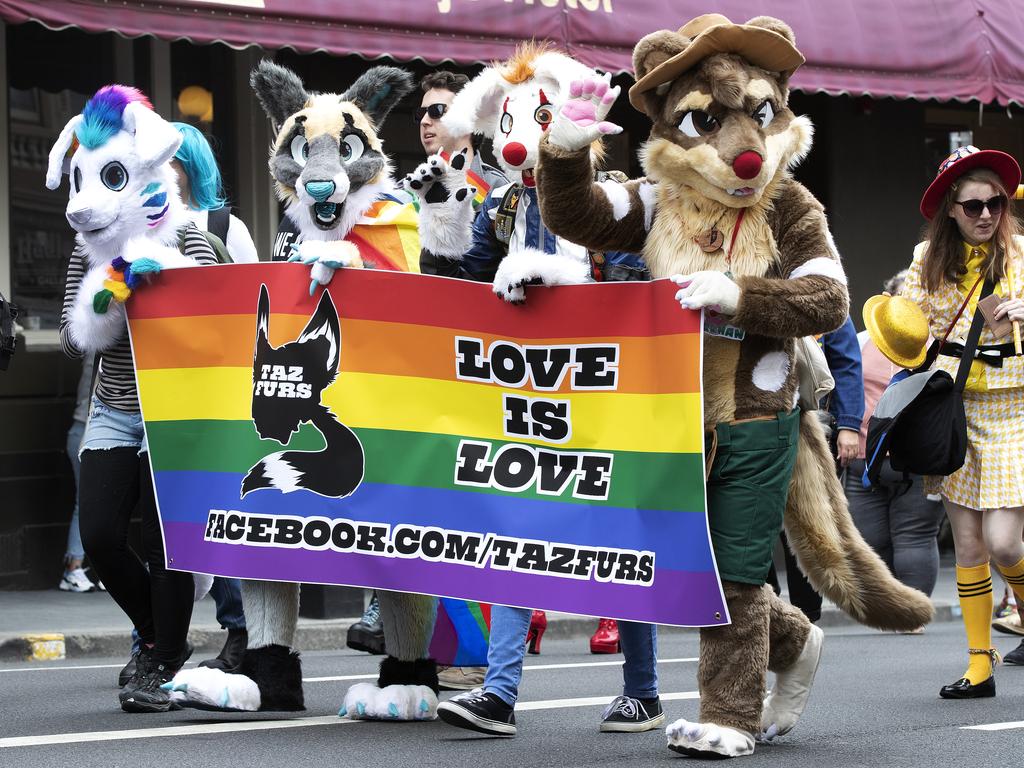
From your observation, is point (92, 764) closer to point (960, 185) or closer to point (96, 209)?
point (96, 209)

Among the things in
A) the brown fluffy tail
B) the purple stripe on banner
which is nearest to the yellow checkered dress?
the brown fluffy tail

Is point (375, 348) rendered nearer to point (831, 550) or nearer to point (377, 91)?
point (377, 91)

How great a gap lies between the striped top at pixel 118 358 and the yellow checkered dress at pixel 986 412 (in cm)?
270

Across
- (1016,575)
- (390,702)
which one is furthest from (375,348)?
(1016,575)

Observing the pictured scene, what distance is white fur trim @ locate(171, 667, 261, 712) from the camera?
18.2ft

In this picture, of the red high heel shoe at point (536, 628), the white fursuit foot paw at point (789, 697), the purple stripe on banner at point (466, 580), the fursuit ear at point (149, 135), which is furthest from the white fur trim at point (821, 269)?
the red high heel shoe at point (536, 628)

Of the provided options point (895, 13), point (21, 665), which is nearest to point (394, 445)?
point (21, 665)

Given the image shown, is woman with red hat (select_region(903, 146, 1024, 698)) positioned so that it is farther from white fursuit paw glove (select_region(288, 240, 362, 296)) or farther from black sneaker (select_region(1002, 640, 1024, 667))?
white fursuit paw glove (select_region(288, 240, 362, 296))

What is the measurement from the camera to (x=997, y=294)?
6.64m

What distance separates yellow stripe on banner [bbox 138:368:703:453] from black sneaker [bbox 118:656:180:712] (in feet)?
2.90

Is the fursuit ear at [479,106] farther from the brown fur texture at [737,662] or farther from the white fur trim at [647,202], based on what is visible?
the brown fur texture at [737,662]

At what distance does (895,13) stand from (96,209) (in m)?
7.76

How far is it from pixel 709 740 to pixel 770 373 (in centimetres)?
107

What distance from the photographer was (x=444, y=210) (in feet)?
20.5
